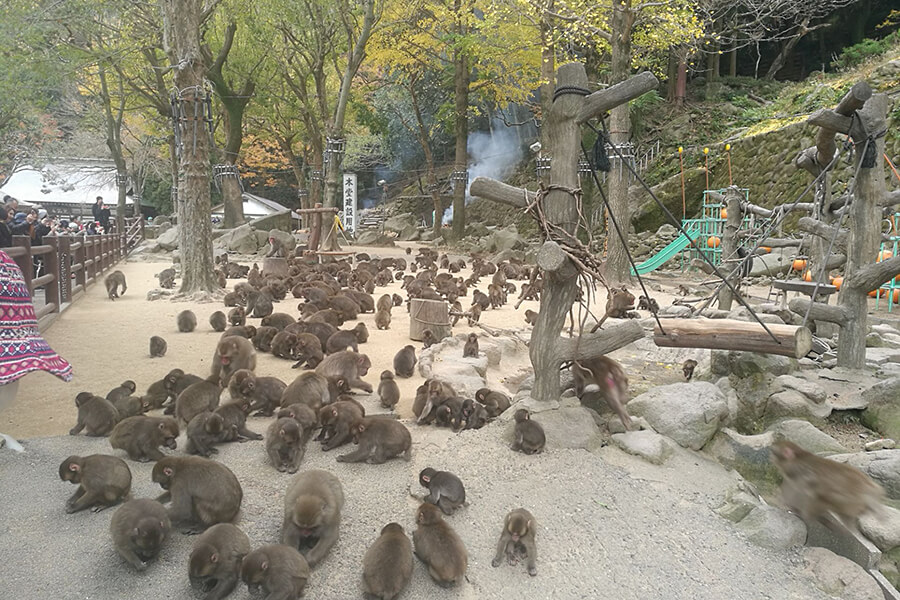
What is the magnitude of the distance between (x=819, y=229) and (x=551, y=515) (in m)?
4.75

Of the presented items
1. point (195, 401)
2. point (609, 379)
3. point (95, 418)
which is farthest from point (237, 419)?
point (609, 379)

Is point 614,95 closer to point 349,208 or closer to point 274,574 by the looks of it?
point 274,574

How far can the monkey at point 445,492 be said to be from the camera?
3660mm

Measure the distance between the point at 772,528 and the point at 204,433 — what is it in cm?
376

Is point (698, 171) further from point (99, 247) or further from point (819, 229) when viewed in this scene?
point (99, 247)

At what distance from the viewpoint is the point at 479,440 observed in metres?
4.55

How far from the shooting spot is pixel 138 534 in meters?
2.97

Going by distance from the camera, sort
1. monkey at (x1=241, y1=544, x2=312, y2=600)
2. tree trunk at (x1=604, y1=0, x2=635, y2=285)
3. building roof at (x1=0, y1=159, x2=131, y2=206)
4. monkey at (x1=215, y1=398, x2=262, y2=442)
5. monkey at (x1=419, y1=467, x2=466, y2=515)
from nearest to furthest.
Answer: monkey at (x1=241, y1=544, x2=312, y2=600)
monkey at (x1=419, y1=467, x2=466, y2=515)
monkey at (x1=215, y1=398, x2=262, y2=442)
tree trunk at (x1=604, y1=0, x2=635, y2=285)
building roof at (x1=0, y1=159, x2=131, y2=206)

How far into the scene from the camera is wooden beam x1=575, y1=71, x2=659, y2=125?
4.43 metres

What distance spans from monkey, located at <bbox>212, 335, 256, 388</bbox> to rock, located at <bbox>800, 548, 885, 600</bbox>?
492 centimetres

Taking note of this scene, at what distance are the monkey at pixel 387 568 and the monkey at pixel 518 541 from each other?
21.2 inches

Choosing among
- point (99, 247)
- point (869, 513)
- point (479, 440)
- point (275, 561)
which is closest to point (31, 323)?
point (275, 561)

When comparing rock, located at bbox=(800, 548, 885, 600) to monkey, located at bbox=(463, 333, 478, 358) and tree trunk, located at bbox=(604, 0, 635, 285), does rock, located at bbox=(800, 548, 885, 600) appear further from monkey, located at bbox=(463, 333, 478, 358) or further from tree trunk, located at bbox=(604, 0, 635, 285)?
tree trunk, located at bbox=(604, 0, 635, 285)

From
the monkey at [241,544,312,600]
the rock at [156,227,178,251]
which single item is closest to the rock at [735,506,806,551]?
the monkey at [241,544,312,600]
